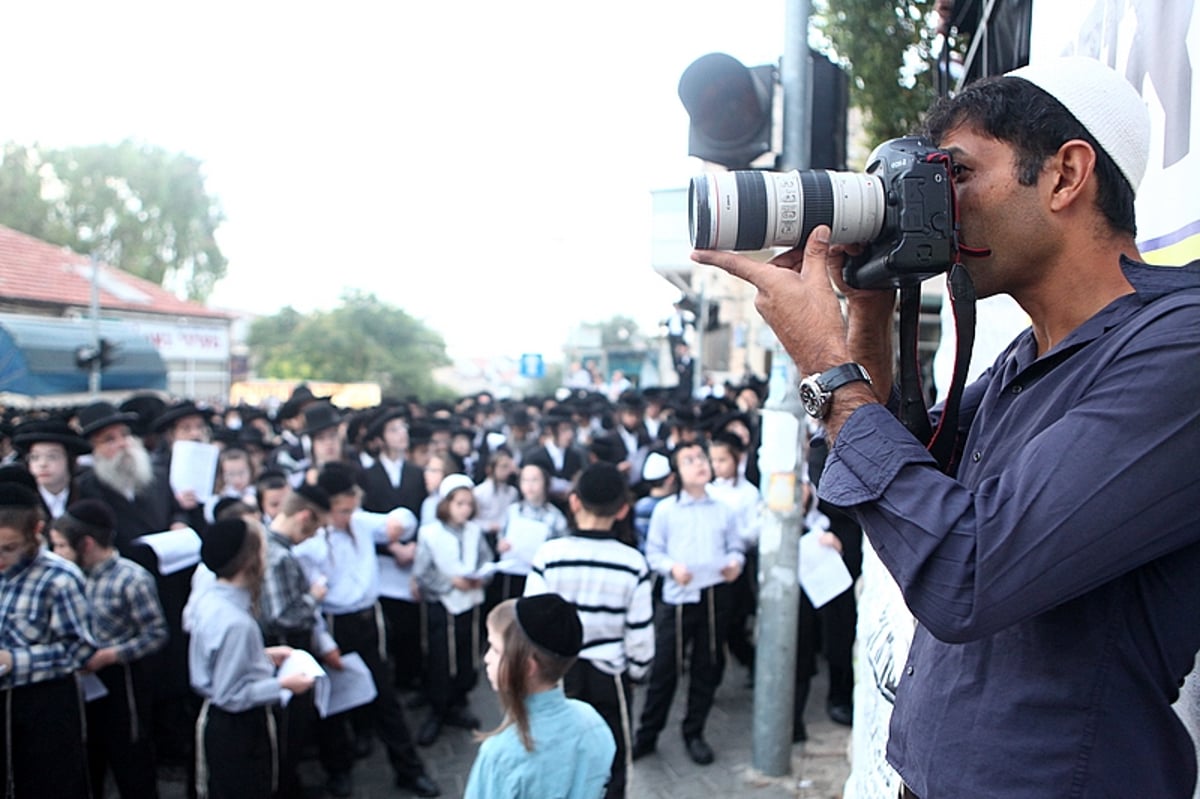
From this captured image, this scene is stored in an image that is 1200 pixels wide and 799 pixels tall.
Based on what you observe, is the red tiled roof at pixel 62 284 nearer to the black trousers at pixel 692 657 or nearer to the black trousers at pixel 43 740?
the black trousers at pixel 43 740

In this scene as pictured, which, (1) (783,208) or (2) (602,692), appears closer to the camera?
(1) (783,208)

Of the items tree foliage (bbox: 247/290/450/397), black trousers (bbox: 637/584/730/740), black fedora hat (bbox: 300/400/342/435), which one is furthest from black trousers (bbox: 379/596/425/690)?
tree foliage (bbox: 247/290/450/397)

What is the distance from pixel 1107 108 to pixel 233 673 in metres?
3.69

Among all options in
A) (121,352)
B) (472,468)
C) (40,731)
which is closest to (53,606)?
(40,731)

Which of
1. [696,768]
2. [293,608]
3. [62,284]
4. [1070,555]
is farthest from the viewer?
[62,284]

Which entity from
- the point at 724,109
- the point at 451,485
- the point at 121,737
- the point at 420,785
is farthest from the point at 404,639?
the point at 724,109

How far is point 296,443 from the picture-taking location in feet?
31.3

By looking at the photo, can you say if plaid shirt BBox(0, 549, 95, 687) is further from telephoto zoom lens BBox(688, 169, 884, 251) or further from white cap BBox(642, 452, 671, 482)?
white cap BBox(642, 452, 671, 482)

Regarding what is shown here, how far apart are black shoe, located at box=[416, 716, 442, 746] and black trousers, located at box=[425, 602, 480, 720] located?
0.14 feet

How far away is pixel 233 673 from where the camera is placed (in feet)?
12.1

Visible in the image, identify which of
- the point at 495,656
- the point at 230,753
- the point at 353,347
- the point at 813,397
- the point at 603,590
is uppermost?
the point at 353,347

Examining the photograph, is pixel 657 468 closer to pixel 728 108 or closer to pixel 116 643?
pixel 728 108

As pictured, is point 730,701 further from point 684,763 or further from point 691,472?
point 691,472

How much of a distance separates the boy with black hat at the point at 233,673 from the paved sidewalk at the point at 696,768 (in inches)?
47.7
